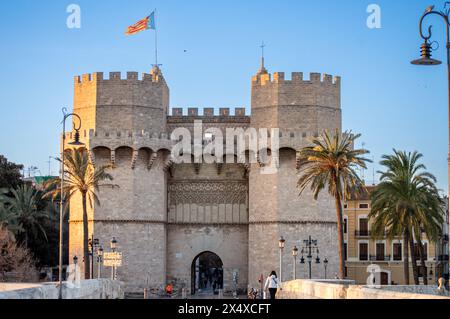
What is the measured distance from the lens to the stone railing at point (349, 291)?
21.2 metres

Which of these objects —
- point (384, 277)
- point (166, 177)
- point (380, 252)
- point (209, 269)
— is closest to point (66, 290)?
point (166, 177)

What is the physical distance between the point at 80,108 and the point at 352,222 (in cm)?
2118

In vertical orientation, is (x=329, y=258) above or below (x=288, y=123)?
below

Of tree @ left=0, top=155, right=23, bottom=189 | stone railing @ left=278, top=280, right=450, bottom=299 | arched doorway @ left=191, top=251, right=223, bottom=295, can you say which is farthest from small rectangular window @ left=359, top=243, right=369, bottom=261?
stone railing @ left=278, top=280, right=450, bottom=299

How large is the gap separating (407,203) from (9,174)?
26.2 meters

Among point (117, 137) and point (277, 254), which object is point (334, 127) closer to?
point (277, 254)

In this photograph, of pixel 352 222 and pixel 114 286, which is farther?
pixel 352 222

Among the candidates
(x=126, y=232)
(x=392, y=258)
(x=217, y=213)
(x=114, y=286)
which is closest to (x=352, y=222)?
(x=392, y=258)

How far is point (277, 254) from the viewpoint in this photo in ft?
150

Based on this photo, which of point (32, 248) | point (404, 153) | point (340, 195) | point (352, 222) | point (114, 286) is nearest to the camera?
point (114, 286)

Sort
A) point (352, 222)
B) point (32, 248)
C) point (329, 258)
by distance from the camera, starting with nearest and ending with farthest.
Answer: point (329, 258)
point (32, 248)
point (352, 222)

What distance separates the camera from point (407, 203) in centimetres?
4200

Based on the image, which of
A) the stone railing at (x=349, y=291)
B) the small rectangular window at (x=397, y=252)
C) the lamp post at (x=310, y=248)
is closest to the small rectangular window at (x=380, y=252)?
the small rectangular window at (x=397, y=252)
